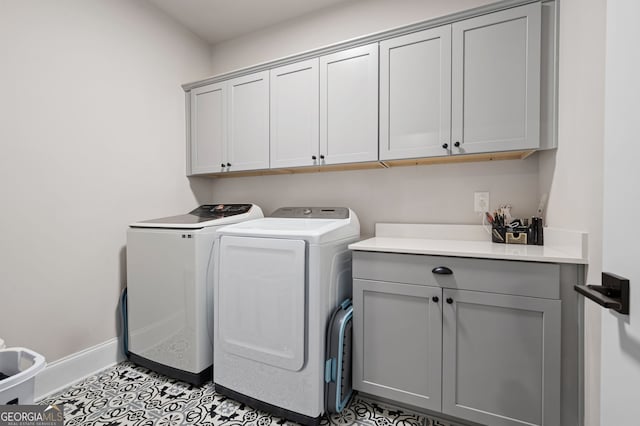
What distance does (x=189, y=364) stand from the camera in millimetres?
1812

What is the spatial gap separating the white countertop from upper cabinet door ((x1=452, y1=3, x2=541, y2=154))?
0.54 metres

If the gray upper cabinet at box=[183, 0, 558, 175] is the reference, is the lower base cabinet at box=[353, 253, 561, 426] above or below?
below

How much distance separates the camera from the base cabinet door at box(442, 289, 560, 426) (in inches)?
48.5

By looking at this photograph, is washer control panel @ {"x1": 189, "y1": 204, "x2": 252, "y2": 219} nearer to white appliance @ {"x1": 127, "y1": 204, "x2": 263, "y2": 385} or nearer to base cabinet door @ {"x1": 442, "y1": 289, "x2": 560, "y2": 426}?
white appliance @ {"x1": 127, "y1": 204, "x2": 263, "y2": 385}

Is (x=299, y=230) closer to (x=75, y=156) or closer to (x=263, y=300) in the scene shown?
(x=263, y=300)

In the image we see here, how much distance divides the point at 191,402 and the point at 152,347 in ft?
1.72

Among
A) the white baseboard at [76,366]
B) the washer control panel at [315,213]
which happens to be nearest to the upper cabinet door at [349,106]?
the washer control panel at [315,213]

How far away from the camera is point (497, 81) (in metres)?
1.59

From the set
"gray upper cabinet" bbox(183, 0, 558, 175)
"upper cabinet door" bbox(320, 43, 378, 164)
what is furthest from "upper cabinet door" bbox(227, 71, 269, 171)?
"upper cabinet door" bbox(320, 43, 378, 164)

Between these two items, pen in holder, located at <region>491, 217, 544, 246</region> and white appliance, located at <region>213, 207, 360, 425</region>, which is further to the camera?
pen in holder, located at <region>491, 217, 544, 246</region>

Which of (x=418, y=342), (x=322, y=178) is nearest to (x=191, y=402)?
(x=418, y=342)

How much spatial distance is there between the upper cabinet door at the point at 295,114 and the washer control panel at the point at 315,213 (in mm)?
361

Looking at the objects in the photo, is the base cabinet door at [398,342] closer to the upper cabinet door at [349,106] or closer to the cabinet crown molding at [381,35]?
the upper cabinet door at [349,106]

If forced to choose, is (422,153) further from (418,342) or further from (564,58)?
(418,342)
